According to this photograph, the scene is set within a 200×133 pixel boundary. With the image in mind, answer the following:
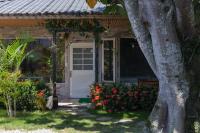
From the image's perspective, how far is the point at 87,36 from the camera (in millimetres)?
16422

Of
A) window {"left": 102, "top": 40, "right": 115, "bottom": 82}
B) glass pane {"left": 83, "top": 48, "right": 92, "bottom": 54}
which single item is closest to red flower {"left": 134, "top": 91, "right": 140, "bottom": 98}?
window {"left": 102, "top": 40, "right": 115, "bottom": 82}

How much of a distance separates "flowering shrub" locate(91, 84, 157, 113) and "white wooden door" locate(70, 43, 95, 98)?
11.6 feet

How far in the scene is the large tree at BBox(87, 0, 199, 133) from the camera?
7.63m

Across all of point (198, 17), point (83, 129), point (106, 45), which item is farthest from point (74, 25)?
point (198, 17)

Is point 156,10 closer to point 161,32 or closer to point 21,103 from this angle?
point 161,32

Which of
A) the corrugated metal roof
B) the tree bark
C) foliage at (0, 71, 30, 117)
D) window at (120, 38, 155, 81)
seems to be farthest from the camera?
window at (120, 38, 155, 81)

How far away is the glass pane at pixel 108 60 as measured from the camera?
17922 mm

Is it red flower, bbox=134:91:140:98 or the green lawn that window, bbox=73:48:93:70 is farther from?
the green lawn

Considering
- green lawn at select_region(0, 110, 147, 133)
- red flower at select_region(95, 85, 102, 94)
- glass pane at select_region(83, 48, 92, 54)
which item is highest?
glass pane at select_region(83, 48, 92, 54)

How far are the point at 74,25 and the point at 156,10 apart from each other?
8.27 meters

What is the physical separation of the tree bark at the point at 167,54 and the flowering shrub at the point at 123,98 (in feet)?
21.2

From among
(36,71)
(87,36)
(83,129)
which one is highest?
(87,36)

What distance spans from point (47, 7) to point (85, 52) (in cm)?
274

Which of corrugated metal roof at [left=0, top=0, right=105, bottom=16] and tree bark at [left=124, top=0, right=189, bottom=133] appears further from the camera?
corrugated metal roof at [left=0, top=0, right=105, bottom=16]
